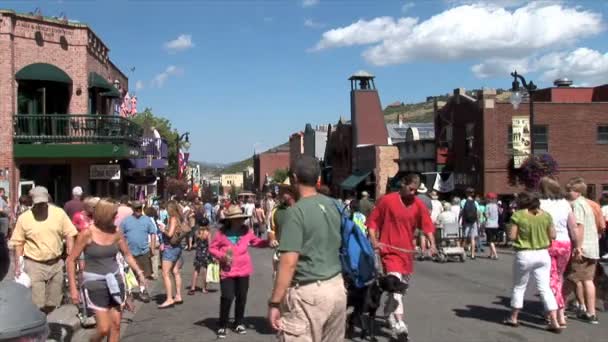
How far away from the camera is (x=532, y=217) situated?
8.45 metres

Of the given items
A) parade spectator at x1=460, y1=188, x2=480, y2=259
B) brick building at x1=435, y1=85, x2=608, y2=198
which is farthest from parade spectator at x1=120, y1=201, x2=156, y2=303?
brick building at x1=435, y1=85, x2=608, y2=198

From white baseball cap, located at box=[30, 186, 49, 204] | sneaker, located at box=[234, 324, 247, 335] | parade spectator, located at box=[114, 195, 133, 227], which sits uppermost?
white baseball cap, located at box=[30, 186, 49, 204]

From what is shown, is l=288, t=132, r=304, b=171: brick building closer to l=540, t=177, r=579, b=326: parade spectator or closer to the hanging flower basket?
the hanging flower basket

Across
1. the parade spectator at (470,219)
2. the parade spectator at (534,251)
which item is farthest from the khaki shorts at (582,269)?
the parade spectator at (470,219)

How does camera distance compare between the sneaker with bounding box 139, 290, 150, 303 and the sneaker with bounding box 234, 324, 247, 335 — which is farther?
the sneaker with bounding box 139, 290, 150, 303

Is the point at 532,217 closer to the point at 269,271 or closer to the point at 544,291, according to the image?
the point at 544,291

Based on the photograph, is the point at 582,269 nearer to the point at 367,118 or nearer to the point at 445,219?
the point at 445,219

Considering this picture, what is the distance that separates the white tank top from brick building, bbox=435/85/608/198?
24024 millimetres

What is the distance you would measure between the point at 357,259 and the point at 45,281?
369 cm

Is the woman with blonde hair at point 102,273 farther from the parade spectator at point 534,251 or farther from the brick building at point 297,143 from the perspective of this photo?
the brick building at point 297,143

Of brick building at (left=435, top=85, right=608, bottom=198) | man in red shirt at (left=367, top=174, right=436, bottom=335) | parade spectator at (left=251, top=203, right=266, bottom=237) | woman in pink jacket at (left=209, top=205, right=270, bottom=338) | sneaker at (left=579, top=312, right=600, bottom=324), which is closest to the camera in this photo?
man in red shirt at (left=367, top=174, right=436, bottom=335)

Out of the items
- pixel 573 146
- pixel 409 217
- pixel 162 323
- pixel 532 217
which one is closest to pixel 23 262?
pixel 162 323

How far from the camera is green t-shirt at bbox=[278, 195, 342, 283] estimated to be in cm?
476

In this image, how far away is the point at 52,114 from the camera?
23766mm
